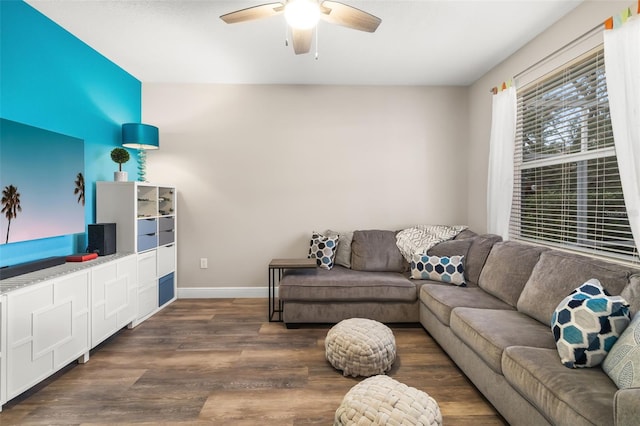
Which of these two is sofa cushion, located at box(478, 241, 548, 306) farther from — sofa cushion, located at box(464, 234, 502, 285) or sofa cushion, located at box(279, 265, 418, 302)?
sofa cushion, located at box(279, 265, 418, 302)

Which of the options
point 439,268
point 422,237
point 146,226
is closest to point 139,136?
point 146,226

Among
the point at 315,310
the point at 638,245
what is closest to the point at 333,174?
the point at 315,310

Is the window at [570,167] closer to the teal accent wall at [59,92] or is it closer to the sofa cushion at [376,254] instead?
the sofa cushion at [376,254]

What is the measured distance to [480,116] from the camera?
3836mm

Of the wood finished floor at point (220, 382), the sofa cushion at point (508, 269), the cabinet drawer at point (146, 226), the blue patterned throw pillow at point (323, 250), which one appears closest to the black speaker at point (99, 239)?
the cabinet drawer at point (146, 226)

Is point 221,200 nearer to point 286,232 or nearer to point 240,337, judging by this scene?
point 286,232

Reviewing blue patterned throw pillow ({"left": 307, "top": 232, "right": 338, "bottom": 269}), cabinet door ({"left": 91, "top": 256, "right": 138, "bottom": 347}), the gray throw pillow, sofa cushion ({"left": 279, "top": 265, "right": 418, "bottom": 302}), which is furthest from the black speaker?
the gray throw pillow

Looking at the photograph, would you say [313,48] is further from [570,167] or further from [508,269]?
[508,269]

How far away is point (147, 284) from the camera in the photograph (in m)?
3.38

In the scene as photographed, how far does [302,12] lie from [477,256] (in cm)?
256

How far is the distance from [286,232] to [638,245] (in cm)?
318

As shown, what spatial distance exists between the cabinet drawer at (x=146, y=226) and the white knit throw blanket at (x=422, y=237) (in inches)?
106

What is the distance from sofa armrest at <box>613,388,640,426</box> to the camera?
1030 millimetres

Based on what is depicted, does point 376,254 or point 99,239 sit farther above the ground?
point 99,239
